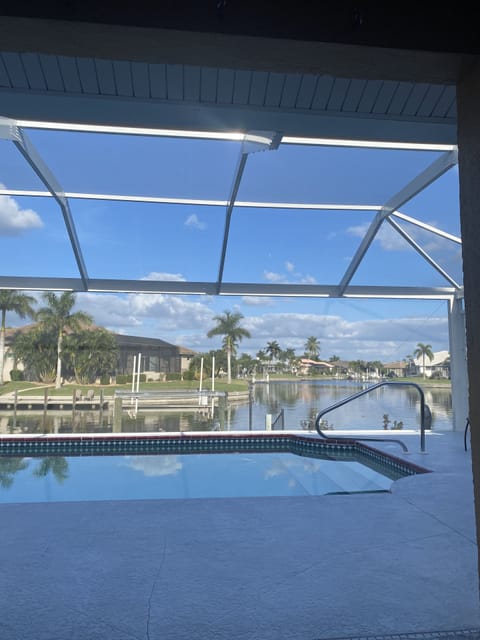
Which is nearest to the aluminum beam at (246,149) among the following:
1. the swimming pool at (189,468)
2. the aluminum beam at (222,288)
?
the aluminum beam at (222,288)

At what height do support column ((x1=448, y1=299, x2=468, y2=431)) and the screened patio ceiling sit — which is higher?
the screened patio ceiling

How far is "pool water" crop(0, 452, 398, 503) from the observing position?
24.3 feet

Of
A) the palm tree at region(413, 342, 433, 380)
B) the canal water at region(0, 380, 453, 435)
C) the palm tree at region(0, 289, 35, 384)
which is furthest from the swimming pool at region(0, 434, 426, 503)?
the palm tree at region(0, 289, 35, 384)

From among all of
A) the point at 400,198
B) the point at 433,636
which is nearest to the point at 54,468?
the point at 400,198

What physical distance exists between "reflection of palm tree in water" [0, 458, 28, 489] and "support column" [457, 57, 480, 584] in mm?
7320

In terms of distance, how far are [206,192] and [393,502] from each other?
584 centimetres

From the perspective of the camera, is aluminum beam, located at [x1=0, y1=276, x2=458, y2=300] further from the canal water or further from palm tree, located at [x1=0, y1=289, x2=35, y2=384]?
palm tree, located at [x1=0, y1=289, x2=35, y2=384]

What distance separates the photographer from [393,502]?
5.20 meters

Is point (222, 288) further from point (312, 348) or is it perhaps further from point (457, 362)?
point (312, 348)

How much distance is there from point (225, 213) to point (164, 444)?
5395 mm

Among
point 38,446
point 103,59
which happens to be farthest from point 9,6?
point 38,446

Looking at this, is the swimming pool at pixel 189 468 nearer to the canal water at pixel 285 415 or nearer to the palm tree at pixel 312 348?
the canal water at pixel 285 415

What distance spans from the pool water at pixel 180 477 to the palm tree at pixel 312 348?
6415 mm

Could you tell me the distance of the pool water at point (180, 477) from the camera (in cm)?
740
